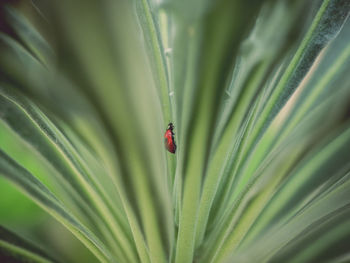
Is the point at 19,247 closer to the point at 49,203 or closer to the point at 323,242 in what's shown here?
the point at 49,203

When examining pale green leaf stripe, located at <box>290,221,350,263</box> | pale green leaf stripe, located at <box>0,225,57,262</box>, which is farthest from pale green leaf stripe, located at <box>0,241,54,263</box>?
pale green leaf stripe, located at <box>290,221,350,263</box>

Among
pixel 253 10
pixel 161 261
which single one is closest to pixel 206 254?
pixel 161 261

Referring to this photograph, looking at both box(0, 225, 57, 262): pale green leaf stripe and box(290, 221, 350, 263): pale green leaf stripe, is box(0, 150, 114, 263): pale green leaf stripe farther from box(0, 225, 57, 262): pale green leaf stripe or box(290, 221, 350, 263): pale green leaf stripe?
box(290, 221, 350, 263): pale green leaf stripe

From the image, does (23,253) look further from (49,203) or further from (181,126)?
(181,126)

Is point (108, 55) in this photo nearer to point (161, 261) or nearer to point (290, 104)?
point (161, 261)

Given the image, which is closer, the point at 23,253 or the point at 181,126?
the point at 181,126

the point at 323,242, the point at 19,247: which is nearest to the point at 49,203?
the point at 19,247

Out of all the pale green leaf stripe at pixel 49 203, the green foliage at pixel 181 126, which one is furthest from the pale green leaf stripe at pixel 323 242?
the pale green leaf stripe at pixel 49 203
